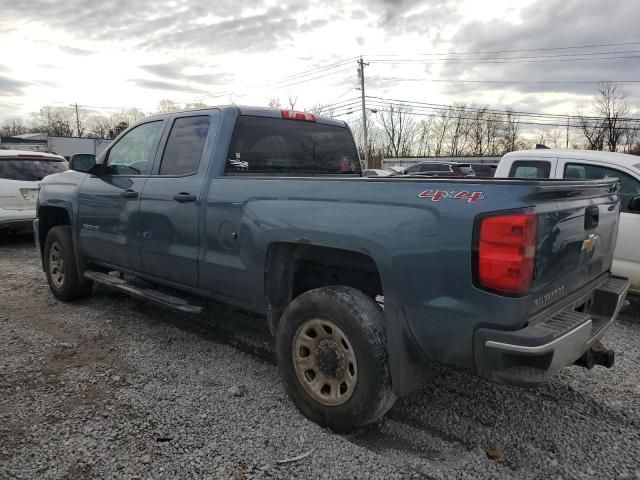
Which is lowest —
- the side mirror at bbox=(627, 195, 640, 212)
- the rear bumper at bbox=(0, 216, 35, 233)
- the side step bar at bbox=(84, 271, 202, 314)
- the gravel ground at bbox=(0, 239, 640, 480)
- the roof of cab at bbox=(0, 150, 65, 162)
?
the gravel ground at bbox=(0, 239, 640, 480)

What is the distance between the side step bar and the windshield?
5.27 metres

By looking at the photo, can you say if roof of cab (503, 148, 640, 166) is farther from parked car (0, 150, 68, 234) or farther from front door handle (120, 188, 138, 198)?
parked car (0, 150, 68, 234)

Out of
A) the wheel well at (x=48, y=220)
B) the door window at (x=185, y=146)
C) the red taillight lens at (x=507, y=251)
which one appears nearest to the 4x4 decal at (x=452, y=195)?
the red taillight lens at (x=507, y=251)

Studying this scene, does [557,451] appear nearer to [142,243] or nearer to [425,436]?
[425,436]

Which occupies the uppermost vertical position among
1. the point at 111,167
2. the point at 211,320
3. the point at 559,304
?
the point at 111,167

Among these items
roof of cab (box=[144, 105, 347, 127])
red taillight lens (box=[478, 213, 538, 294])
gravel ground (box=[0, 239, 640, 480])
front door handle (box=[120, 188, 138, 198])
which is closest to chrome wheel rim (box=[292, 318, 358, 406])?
gravel ground (box=[0, 239, 640, 480])

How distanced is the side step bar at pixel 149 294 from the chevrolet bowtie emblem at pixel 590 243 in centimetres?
267

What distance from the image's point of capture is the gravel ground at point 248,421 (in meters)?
2.58

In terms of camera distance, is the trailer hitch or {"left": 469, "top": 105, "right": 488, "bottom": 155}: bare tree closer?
the trailer hitch

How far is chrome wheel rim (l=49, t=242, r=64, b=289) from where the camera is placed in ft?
17.8

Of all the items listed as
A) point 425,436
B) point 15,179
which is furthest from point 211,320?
point 15,179

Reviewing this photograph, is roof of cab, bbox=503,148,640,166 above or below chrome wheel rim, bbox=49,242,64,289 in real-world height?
above

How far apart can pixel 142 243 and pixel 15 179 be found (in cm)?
641

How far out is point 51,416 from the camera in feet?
10.0
